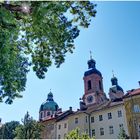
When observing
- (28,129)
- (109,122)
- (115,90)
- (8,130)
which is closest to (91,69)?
(115,90)

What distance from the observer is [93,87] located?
7162 centimetres

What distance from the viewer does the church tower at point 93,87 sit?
232 feet

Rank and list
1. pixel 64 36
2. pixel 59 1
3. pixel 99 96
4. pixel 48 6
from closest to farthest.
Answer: pixel 48 6 → pixel 59 1 → pixel 64 36 → pixel 99 96

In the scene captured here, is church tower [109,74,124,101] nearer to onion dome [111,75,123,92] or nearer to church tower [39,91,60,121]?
onion dome [111,75,123,92]

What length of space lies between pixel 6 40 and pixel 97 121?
129 feet

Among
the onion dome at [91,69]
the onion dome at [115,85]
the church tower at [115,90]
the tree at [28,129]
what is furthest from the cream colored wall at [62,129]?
the onion dome at [115,85]

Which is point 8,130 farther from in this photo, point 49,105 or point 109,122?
point 109,122

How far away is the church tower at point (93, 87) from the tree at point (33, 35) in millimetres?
53847

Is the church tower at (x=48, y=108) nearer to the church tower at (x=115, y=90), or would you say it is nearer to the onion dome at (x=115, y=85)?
the church tower at (x=115, y=90)

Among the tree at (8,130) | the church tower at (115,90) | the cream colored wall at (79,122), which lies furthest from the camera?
the church tower at (115,90)

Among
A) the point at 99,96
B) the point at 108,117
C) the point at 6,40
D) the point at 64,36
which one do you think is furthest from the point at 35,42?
the point at 99,96

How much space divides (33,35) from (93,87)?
58.0 metres

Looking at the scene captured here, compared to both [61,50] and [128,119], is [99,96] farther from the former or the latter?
[61,50]

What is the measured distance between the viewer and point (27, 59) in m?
17.6
